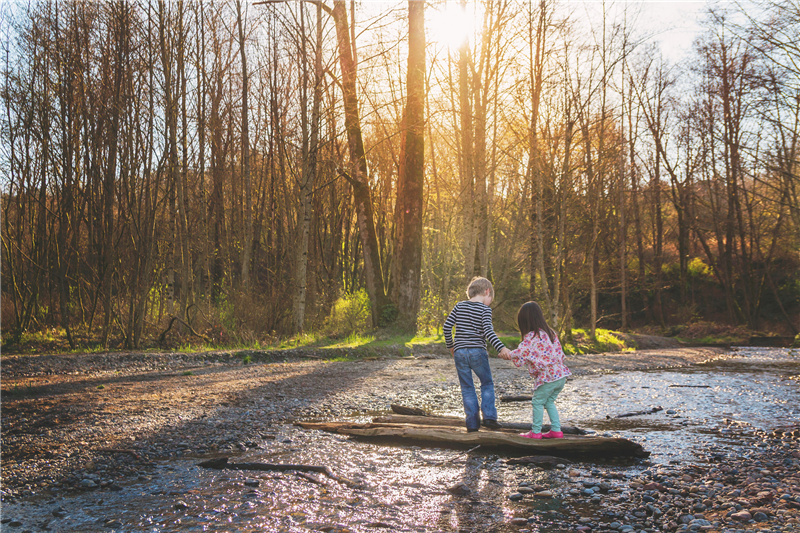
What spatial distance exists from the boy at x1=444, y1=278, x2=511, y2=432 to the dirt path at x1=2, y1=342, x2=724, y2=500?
210cm

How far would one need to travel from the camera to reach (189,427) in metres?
6.71

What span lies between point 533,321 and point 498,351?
25.8 inches

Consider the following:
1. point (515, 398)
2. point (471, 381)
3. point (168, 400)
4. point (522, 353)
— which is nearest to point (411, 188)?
point (515, 398)

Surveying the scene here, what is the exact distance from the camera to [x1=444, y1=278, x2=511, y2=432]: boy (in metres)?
6.24

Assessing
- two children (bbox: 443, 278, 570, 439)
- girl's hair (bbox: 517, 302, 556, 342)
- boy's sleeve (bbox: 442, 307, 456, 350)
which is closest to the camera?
two children (bbox: 443, 278, 570, 439)

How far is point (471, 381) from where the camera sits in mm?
6219

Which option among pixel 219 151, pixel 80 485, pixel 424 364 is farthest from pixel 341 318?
pixel 80 485

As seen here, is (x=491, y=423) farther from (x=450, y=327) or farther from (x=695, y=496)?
(x=695, y=496)

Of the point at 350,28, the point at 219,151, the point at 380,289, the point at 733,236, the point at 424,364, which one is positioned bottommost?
the point at 424,364

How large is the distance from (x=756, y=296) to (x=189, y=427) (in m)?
29.9

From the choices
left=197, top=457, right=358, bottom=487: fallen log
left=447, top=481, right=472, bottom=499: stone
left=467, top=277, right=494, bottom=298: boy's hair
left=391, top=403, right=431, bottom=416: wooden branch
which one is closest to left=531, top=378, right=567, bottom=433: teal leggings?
left=467, top=277, right=494, bottom=298: boy's hair

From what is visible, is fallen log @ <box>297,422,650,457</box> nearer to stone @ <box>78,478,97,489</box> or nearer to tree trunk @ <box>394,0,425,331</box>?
stone @ <box>78,478,97,489</box>

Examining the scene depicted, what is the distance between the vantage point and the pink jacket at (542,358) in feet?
19.6

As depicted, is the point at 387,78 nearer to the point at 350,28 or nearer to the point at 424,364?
the point at 350,28
